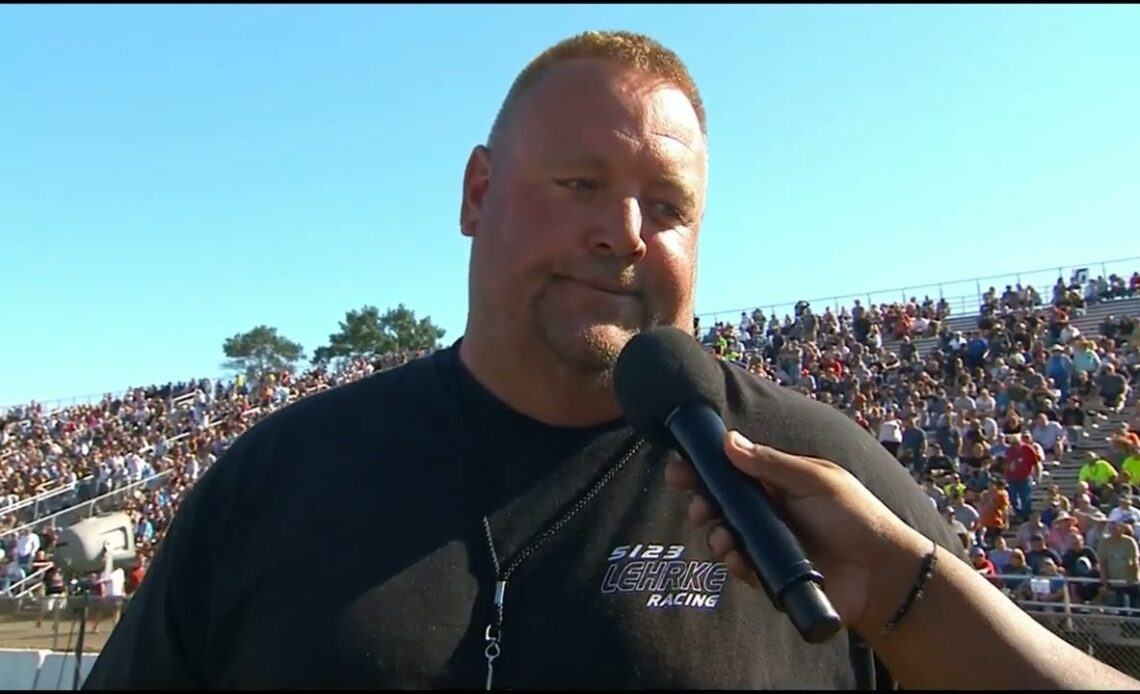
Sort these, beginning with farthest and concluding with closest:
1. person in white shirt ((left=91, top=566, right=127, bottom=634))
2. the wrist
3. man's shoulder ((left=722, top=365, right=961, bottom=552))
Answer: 1. person in white shirt ((left=91, top=566, right=127, bottom=634))
2. man's shoulder ((left=722, top=365, right=961, bottom=552))
3. the wrist

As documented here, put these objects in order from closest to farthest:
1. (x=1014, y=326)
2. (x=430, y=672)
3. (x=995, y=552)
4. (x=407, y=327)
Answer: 1. (x=430, y=672)
2. (x=995, y=552)
3. (x=1014, y=326)
4. (x=407, y=327)

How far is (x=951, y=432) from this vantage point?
14.7 metres

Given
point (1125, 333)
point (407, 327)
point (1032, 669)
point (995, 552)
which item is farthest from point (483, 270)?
point (407, 327)

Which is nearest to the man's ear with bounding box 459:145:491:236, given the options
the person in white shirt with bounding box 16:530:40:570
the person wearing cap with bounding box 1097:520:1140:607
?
the person wearing cap with bounding box 1097:520:1140:607

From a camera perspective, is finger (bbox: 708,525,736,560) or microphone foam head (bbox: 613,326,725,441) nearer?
finger (bbox: 708,525,736,560)

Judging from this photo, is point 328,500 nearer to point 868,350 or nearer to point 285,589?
point 285,589

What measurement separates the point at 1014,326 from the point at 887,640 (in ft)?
66.8

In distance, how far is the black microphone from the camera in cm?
128

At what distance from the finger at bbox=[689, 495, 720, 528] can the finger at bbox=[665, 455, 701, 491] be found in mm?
36

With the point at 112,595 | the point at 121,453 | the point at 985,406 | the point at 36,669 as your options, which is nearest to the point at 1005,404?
the point at 985,406

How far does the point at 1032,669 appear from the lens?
58.1 inches

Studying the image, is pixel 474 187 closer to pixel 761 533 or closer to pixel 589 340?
pixel 589 340

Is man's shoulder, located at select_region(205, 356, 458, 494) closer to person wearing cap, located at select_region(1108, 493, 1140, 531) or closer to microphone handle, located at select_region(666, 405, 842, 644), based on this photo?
microphone handle, located at select_region(666, 405, 842, 644)

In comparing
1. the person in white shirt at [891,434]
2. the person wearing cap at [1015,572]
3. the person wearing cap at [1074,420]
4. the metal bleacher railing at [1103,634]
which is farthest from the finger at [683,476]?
the person wearing cap at [1074,420]
